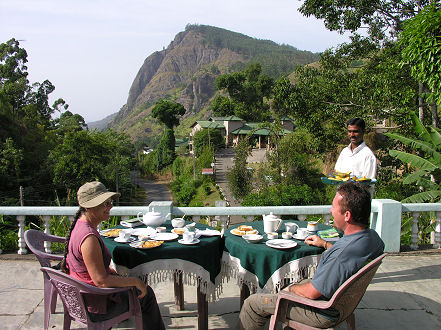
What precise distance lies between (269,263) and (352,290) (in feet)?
2.35

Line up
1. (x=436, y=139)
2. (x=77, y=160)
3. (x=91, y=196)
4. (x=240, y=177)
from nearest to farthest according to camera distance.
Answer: (x=91, y=196)
(x=436, y=139)
(x=240, y=177)
(x=77, y=160)

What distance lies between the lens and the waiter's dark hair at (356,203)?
237cm

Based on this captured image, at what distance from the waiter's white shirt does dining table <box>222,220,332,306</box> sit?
4.70 ft

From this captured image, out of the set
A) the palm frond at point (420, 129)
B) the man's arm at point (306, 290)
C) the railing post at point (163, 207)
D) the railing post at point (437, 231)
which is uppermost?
the palm frond at point (420, 129)

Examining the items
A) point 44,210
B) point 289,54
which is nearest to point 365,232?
point 44,210

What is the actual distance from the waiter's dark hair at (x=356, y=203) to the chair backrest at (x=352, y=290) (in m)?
0.27

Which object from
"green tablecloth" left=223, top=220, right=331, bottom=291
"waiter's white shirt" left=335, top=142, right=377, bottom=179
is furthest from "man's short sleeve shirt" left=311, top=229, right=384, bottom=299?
"waiter's white shirt" left=335, top=142, right=377, bottom=179

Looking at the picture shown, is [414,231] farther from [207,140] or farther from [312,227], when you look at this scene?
[207,140]

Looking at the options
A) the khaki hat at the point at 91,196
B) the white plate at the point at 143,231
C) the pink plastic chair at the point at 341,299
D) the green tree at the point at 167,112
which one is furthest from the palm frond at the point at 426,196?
the green tree at the point at 167,112

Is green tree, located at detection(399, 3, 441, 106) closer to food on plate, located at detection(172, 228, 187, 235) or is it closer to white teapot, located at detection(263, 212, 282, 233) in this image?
white teapot, located at detection(263, 212, 282, 233)

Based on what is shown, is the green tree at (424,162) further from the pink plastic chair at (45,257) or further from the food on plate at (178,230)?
the pink plastic chair at (45,257)

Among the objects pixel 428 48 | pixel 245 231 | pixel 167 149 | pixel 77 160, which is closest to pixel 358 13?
pixel 428 48

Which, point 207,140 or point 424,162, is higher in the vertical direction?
point 424,162

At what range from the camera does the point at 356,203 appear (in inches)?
93.4
